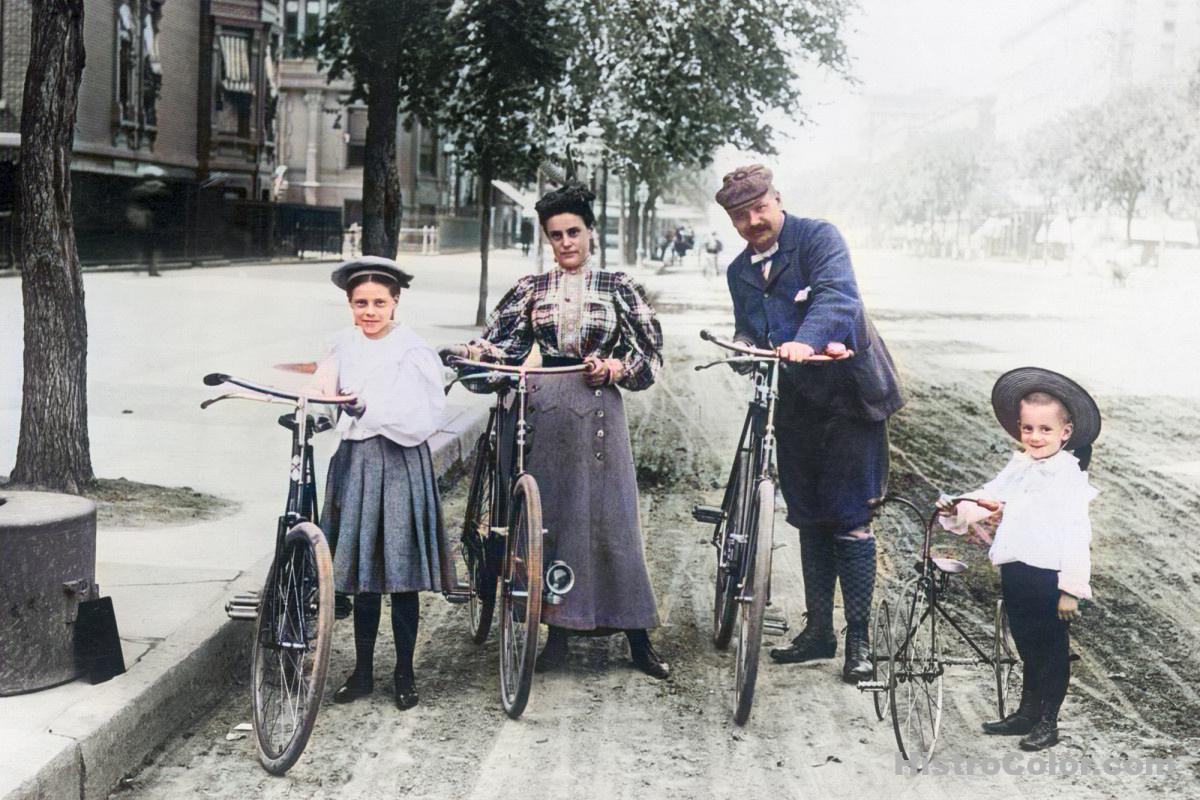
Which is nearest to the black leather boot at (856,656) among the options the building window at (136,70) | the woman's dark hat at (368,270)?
the woman's dark hat at (368,270)

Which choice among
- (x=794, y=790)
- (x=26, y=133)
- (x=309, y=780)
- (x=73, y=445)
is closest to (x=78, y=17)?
(x=26, y=133)

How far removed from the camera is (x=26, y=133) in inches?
281

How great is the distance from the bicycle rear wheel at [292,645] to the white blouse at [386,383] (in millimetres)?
458

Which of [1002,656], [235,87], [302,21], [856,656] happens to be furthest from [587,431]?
[235,87]

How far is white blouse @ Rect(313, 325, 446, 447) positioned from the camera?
448cm

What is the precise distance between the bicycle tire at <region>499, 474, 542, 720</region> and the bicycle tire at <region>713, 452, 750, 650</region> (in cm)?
73

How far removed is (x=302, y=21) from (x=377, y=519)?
→ 20.5 ft

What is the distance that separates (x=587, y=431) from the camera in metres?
5.03

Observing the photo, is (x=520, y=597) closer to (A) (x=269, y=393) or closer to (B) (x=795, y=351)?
(A) (x=269, y=393)

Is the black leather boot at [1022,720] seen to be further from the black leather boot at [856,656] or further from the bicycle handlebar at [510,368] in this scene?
the bicycle handlebar at [510,368]

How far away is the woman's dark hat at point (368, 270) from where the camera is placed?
445cm

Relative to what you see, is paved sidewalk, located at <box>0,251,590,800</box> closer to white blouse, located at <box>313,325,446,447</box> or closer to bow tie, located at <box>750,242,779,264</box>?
white blouse, located at <box>313,325,446,447</box>

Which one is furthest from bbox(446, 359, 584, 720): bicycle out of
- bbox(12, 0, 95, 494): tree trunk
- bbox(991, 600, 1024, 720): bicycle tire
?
bbox(12, 0, 95, 494): tree trunk

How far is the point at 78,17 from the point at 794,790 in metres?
5.45
